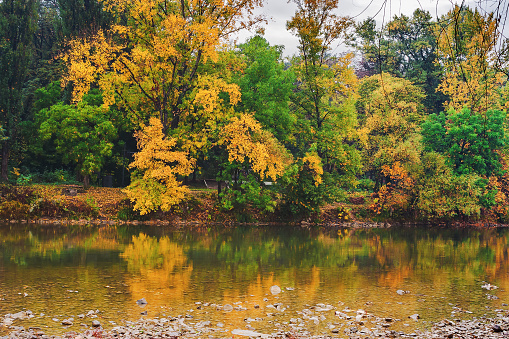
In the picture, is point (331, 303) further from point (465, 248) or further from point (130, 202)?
point (130, 202)

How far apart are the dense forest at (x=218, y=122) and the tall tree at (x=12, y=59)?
0.11m

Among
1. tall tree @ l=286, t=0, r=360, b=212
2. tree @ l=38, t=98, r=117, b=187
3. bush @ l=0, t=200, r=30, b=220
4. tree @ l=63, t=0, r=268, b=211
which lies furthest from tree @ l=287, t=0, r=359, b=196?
bush @ l=0, t=200, r=30, b=220

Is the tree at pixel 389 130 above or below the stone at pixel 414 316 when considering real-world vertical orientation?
above

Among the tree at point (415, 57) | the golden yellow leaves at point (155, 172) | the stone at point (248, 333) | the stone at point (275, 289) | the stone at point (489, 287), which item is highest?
the tree at point (415, 57)

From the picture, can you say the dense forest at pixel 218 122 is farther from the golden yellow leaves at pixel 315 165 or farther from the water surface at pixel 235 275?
the water surface at pixel 235 275

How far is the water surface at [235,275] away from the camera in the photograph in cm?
1279

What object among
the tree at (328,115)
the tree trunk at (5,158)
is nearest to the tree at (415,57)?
the tree at (328,115)

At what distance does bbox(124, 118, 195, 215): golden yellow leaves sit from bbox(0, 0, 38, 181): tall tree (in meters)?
13.2

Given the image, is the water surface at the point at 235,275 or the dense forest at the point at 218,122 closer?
the water surface at the point at 235,275

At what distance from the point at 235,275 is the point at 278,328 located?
743cm

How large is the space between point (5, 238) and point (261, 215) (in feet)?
70.6

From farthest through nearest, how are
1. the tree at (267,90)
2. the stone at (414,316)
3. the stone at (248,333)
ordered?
the tree at (267,90), the stone at (414,316), the stone at (248,333)

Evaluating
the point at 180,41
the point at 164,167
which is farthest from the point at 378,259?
the point at 180,41

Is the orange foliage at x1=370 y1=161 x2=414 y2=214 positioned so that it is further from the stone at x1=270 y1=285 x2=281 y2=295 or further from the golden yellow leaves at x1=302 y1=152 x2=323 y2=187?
the stone at x1=270 y1=285 x2=281 y2=295
